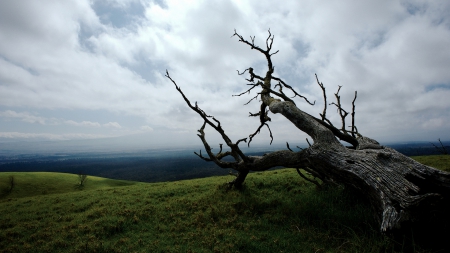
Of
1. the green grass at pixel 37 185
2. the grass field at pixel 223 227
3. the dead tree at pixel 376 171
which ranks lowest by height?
the green grass at pixel 37 185

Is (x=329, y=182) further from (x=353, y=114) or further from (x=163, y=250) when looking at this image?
(x=163, y=250)

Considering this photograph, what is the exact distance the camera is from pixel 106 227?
25.6 ft

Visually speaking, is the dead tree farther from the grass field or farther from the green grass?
the green grass

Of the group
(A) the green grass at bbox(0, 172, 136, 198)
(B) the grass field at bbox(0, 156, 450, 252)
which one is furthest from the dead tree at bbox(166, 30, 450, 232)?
(A) the green grass at bbox(0, 172, 136, 198)

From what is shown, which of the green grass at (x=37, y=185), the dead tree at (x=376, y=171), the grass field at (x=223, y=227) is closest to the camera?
the dead tree at (x=376, y=171)

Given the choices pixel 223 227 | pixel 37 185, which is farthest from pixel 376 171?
pixel 37 185

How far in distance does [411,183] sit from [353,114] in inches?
222

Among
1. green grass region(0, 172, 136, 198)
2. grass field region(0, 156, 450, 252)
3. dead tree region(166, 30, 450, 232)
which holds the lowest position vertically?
green grass region(0, 172, 136, 198)

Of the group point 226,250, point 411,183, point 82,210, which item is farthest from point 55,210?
point 411,183

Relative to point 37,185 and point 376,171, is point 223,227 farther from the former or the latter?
point 37,185

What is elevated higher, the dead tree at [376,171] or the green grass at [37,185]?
the dead tree at [376,171]

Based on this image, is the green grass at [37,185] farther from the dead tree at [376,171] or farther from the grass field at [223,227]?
the dead tree at [376,171]

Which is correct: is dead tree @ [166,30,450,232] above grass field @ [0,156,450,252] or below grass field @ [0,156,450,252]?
above

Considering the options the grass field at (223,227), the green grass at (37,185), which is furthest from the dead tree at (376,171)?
the green grass at (37,185)
